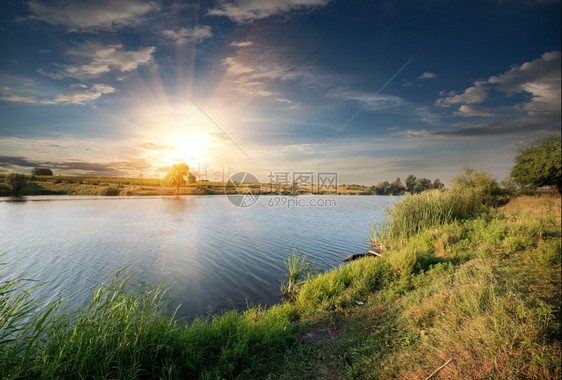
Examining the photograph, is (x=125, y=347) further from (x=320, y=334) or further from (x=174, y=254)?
(x=174, y=254)

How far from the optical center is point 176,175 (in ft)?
179

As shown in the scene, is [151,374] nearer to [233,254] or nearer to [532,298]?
[532,298]

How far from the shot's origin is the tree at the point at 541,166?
752 inches

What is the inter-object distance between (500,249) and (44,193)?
52479mm

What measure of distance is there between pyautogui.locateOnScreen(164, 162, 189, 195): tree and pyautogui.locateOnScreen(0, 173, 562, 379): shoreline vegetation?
2117 inches

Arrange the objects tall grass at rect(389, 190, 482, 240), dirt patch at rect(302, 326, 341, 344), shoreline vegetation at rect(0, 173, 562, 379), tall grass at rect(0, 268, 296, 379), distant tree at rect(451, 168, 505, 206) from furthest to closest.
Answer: distant tree at rect(451, 168, 505, 206)
tall grass at rect(389, 190, 482, 240)
dirt patch at rect(302, 326, 341, 344)
shoreline vegetation at rect(0, 173, 562, 379)
tall grass at rect(0, 268, 296, 379)

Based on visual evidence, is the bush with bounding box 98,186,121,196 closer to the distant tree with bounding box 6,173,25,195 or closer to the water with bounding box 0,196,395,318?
the distant tree with bounding box 6,173,25,195

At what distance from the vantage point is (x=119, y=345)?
10.8 ft

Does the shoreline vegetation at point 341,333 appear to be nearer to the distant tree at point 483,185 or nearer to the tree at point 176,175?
the distant tree at point 483,185

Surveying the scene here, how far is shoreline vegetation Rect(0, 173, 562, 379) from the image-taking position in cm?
305

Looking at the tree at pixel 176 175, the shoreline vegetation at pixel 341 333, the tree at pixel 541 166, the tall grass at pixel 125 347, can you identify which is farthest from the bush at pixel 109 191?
the tree at pixel 541 166

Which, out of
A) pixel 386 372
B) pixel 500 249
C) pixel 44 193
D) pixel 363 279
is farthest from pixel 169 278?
pixel 44 193

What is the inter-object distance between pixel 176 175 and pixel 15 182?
2676 centimetres

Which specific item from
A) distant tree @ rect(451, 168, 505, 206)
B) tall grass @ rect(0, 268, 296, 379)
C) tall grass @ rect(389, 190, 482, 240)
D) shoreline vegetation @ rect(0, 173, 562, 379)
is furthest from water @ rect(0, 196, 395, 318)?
distant tree @ rect(451, 168, 505, 206)
